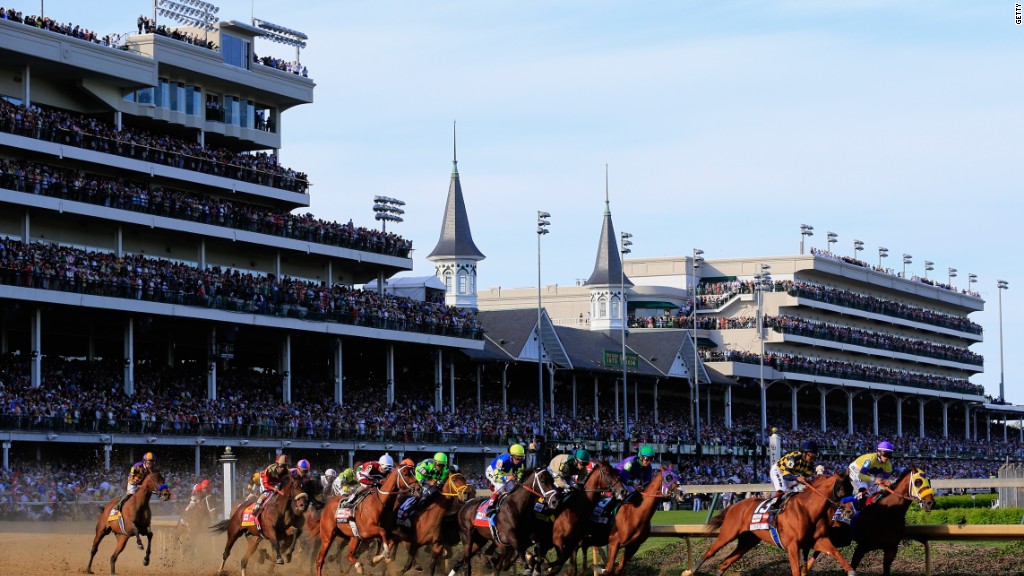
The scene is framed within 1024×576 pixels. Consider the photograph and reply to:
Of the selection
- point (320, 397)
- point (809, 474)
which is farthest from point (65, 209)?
point (809, 474)

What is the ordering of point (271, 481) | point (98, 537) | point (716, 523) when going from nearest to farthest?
point (716, 523)
point (271, 481)
point (98, 537)

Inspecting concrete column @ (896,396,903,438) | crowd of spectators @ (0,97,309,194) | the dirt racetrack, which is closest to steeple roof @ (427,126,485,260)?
crowd of spectators @ (0,97,309,194)

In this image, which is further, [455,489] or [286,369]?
[286,369]

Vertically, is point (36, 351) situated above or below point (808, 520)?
above

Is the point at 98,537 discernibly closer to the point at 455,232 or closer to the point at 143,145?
the point at 143,145

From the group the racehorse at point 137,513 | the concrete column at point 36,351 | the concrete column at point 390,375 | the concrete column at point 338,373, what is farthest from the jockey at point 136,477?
the concrete column at point 390,375

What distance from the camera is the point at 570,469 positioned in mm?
20141

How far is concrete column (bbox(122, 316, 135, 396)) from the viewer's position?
42.1 m

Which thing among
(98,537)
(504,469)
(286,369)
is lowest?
(98,537)

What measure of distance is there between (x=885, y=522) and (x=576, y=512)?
3.95 m

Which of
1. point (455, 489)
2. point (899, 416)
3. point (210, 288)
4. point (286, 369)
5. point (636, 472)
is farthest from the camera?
point (899, 416)

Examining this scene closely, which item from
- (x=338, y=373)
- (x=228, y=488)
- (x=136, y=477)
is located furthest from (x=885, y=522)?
(x=338, y=373)

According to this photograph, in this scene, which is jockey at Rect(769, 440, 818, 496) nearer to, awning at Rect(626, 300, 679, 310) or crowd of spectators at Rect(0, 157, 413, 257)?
crowd of spectators at Rect(0, 157, 413, 257)

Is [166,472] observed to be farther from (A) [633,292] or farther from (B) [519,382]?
(A) [633,292]
